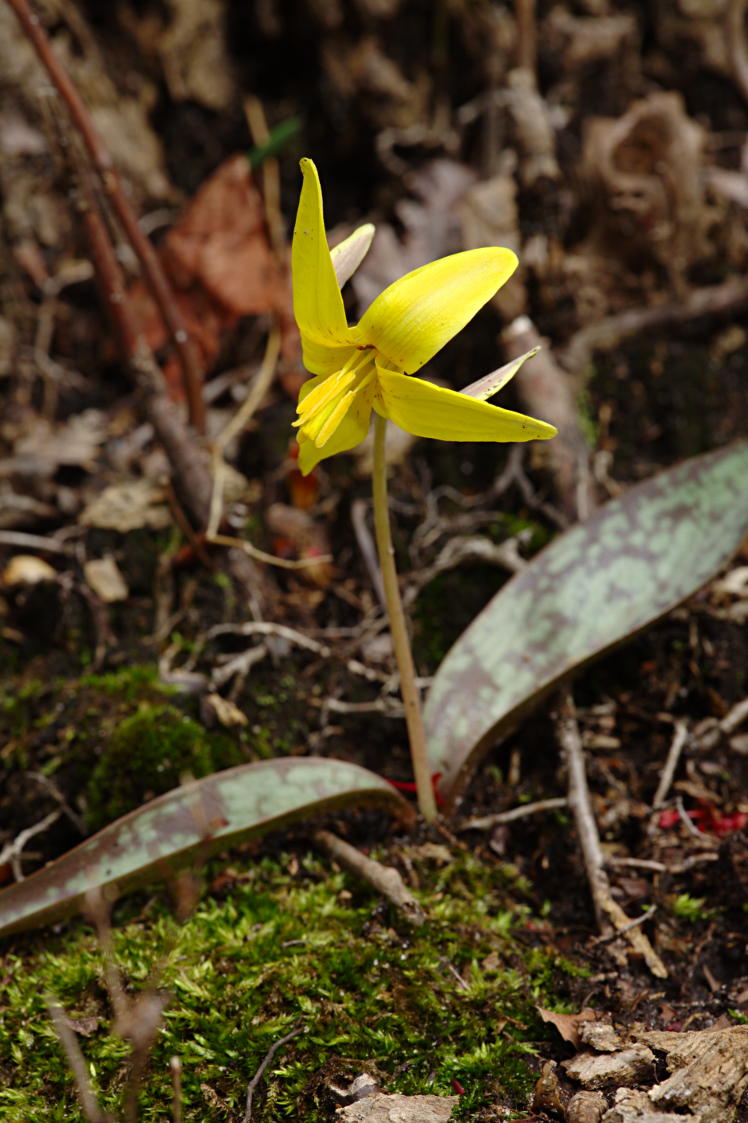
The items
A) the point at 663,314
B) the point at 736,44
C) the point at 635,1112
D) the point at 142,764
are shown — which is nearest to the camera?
the point at 635,1112

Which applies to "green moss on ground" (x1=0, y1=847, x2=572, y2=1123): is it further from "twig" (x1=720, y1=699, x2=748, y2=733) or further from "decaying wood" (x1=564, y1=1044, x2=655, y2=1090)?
"twig" (x1=720, y1=699, x2=748, y2=733)

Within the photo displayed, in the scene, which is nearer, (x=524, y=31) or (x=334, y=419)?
(x=334, y=419)

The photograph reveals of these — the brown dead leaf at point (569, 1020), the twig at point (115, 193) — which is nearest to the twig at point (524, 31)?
the twig at point (115, 193)

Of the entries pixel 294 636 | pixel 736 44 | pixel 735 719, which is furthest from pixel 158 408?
pixel 736 44

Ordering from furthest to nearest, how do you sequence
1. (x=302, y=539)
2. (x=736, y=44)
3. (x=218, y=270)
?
1. (x=736, y=44)
2. (x=218, y=270)
3. (x=302, y=539)

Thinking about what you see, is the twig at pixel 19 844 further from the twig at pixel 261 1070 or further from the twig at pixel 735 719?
the twig at pixel 735 719

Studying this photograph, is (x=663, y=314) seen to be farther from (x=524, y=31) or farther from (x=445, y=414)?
(x=445, y=414)

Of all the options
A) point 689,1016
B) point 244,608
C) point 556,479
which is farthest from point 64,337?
point 689,1016
